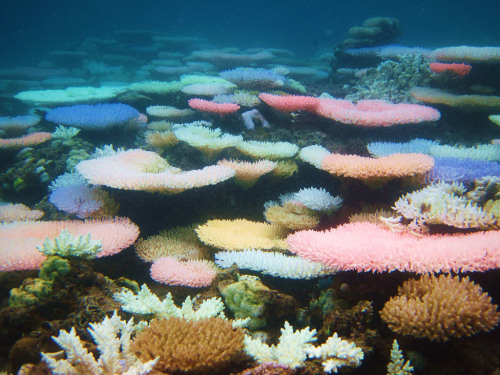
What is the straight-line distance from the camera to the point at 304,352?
6.28 ft

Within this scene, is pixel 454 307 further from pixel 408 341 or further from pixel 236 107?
pixel 236 107

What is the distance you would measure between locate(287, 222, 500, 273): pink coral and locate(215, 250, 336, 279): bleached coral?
0.33 m

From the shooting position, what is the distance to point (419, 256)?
1.79 meters

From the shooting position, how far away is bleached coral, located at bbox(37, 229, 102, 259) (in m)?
2.34

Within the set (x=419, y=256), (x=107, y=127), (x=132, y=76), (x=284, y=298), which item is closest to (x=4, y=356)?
(x=284, y=298)

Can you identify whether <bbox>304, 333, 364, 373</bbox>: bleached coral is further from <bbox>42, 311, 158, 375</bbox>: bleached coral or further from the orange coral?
the orange coral

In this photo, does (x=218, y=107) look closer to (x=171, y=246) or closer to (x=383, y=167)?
(x=171, y=246)

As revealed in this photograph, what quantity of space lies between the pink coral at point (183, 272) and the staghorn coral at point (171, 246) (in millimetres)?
225

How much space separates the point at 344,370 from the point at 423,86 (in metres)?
5.99

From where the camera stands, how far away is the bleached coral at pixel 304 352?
1.77m

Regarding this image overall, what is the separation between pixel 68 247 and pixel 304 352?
77.5 inches

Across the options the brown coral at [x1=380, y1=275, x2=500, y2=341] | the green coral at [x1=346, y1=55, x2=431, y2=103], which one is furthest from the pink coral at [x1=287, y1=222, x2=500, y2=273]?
the green coral at [x1=346, y1=55, x2=431, y2=103]

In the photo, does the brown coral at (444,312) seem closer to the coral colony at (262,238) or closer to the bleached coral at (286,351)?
the coral colony at (262,238)

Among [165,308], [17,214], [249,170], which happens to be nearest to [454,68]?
[249,170]
